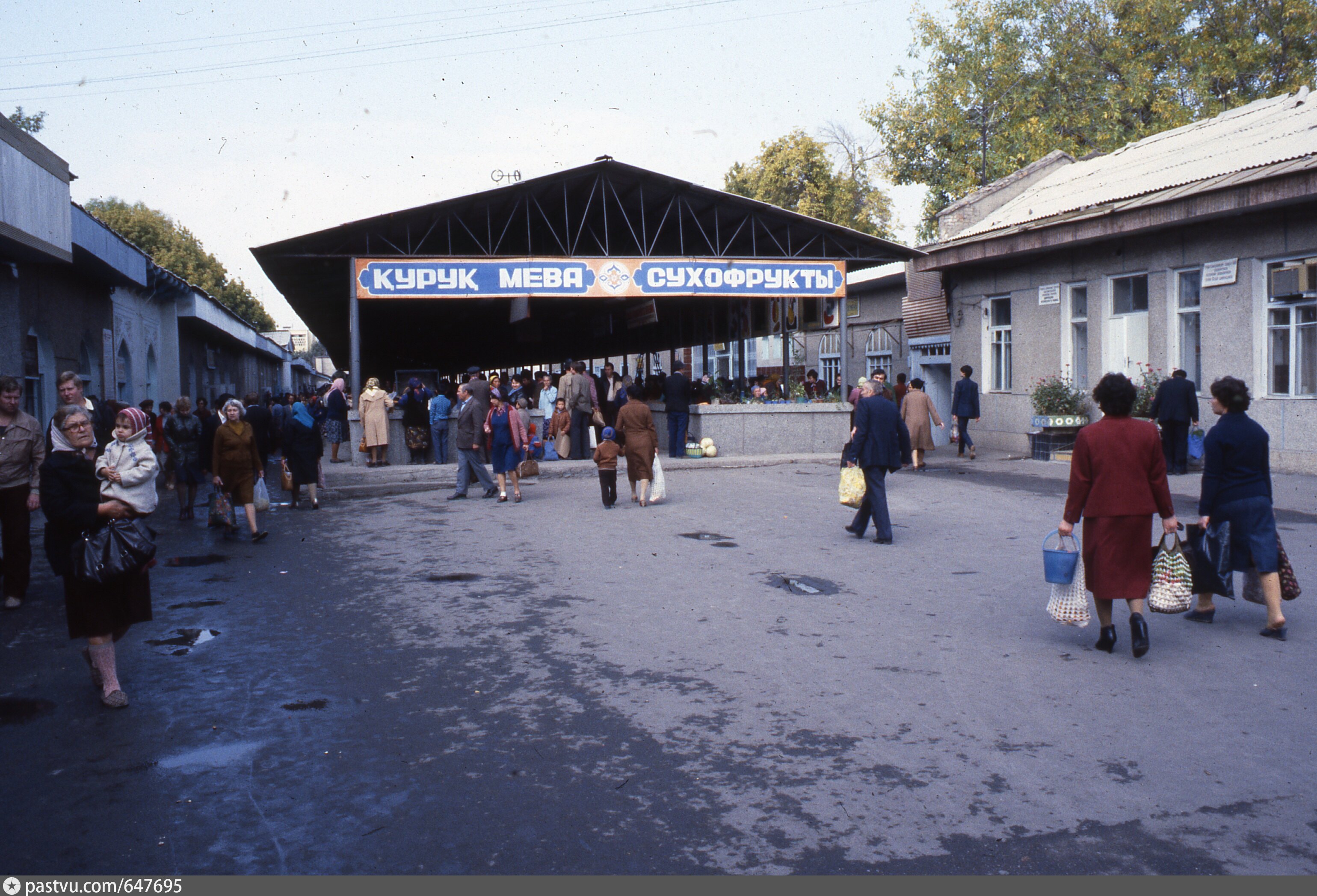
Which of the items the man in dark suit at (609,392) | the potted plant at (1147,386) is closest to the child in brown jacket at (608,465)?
the man in dark suit at (609,392)

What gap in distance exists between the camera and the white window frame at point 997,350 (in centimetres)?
2252

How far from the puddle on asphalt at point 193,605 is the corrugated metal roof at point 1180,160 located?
48.0 ft

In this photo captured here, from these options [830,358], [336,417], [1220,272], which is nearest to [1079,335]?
[1220,272]

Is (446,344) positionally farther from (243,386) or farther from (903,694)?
(903,694)

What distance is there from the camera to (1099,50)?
3606 cm

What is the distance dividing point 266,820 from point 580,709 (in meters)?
1.75

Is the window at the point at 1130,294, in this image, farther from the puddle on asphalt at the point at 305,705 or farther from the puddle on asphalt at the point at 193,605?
the puddle on asphalt at the point at 305,705

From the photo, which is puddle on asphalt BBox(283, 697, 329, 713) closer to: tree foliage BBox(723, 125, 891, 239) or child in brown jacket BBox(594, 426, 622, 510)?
child in brown jacket BBox(594, 426, 622, 510)

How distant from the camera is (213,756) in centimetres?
482

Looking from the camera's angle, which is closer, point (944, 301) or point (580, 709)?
point (580, 709)

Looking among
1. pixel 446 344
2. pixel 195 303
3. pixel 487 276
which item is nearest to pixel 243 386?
pixel 446 344

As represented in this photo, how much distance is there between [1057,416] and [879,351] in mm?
11722

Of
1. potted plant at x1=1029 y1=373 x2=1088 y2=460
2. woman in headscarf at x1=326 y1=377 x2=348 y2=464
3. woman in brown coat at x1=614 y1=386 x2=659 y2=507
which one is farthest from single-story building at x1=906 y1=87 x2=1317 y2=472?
woman in headscarf at x1=326 y1=377 x2=348 y2=464

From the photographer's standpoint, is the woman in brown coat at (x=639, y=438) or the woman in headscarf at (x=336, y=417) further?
the woman in headscarf at (x=336, y=417)
